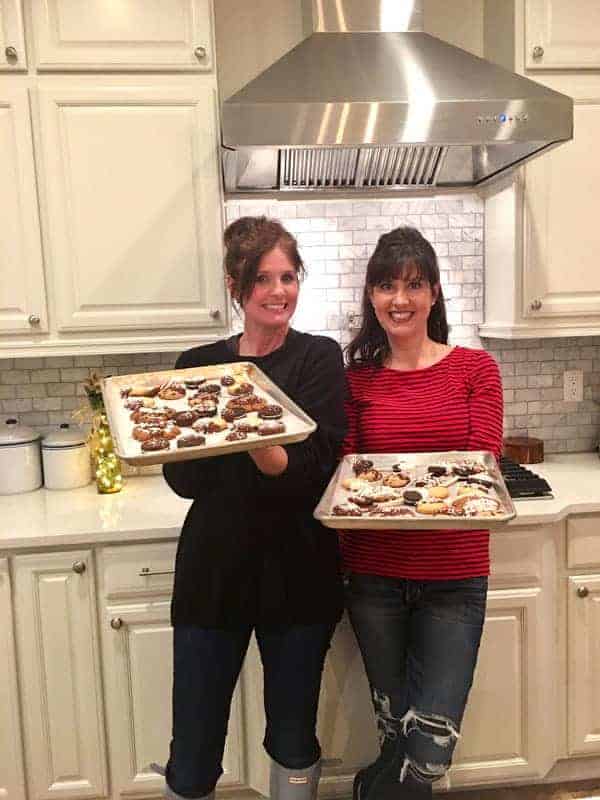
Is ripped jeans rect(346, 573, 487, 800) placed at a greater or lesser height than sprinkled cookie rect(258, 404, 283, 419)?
lesser

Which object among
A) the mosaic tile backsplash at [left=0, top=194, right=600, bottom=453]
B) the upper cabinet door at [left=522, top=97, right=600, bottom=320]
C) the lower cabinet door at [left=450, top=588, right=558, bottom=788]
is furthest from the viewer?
the mosaic tile backsplash at [left=0, top=194, right=600, bottom=453]

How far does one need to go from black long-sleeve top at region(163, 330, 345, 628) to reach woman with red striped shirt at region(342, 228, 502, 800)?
160mm

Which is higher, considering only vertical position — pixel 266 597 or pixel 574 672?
pixel 266 597

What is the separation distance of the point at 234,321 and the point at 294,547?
3.73ft

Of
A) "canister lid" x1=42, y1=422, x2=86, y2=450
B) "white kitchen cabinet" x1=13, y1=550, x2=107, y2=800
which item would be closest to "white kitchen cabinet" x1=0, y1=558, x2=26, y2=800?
"white kitchen cabinet" x1=13, y1=550, x2=107, y2=800

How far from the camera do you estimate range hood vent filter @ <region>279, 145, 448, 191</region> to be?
6.82 feet

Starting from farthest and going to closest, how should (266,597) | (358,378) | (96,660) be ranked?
(96,660) → (358,378) → (266,597)

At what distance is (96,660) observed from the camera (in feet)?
6.29

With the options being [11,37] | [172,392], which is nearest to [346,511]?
[172,392]

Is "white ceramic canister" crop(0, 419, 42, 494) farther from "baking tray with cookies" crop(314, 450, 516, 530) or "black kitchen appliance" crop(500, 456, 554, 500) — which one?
"black kitchen appliance" crop(500, 456, 554, 500)

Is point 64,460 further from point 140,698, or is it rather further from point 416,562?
point 416,562

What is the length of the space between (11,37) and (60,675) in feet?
5.96

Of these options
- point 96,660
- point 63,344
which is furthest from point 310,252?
point 96,660

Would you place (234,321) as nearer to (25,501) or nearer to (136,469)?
(136,469)
